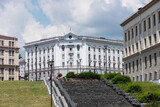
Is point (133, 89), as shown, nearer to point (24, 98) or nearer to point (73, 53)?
point (24, 98)

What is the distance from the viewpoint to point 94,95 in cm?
4478

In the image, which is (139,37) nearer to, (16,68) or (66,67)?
(16,68)

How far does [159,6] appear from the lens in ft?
217

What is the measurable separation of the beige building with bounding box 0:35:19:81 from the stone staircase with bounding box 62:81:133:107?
71.9 metres

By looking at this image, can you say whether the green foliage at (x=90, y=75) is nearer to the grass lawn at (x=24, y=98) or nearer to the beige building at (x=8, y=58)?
the grass lawn at (x=24, y=98)

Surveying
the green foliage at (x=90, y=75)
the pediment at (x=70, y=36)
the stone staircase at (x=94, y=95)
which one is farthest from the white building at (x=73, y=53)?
the stone staircase at (x=94, y=95)

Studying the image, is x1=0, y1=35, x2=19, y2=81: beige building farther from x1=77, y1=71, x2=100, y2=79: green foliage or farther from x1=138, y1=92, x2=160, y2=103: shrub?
x1=138, y1=92, x2=160, y2=103: shrub

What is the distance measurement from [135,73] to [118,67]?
7952 centimetres

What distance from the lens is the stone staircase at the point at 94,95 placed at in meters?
40.4

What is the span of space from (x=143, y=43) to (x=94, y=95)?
31162mm

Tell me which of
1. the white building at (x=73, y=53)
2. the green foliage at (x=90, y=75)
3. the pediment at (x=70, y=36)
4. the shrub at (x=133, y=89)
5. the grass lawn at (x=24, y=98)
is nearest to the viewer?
the grass lawn at (x=24, y=98)

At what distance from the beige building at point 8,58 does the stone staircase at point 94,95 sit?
7186 centimetres

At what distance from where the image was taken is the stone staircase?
4041cm

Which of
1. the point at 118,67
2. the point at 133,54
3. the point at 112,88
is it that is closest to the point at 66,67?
the point at 118,67
